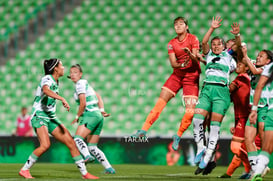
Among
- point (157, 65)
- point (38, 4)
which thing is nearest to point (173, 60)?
point (157, 65)

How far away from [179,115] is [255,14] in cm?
424

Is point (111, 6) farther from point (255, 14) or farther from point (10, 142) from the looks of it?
point (10, 142)

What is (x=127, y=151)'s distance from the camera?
13953mm

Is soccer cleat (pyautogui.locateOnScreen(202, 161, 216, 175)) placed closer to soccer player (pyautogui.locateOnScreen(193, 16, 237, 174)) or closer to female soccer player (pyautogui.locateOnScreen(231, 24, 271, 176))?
soccer player (pyautogui.locateOnScreen(193, 16, 237, 174))

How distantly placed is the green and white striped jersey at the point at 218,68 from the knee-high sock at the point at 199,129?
1.79ft

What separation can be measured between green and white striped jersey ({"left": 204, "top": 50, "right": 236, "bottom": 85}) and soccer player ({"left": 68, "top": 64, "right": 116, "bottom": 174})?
2.12 m

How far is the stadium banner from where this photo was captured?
44.9ft

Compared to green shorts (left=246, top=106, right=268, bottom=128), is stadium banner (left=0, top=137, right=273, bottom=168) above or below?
below

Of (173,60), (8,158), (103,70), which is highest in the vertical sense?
(173,60)

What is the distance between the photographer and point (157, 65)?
656 inches

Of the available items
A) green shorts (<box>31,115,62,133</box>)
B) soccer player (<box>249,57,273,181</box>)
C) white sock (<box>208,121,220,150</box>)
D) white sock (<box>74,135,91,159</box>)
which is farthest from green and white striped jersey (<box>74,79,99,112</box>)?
soccer player (<box>249,57,273,181</box>)

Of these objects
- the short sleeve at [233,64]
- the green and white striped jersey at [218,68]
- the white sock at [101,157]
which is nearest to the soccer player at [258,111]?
the green and white striped jersey at [218,68]

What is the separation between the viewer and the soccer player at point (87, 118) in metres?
9.48

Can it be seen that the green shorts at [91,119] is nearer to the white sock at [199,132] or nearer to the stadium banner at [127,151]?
the white sock at [199,132]
